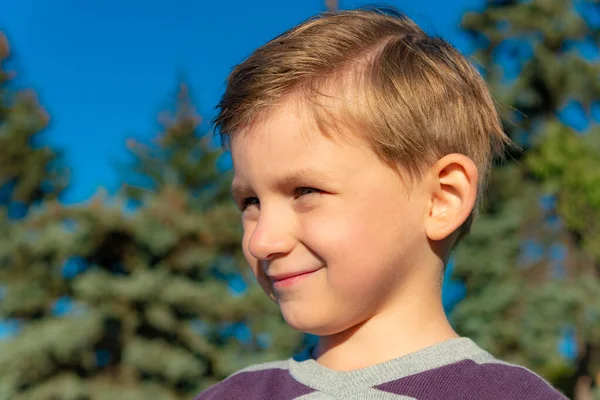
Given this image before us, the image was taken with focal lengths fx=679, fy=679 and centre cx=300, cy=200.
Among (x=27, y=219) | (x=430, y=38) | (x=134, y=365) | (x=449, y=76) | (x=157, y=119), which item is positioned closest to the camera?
(x=449, y=76)

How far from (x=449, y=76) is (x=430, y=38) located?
0.51 ft

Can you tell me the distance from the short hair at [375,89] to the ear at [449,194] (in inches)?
1.1

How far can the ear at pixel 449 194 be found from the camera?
127 centimetres

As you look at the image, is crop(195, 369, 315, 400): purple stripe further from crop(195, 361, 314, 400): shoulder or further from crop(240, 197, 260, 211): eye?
crop(240, 197, 260, 211): eye

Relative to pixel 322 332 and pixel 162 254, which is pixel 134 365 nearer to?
pixel 162 254

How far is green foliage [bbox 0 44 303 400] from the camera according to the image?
639 cm

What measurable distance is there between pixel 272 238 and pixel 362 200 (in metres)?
0.18

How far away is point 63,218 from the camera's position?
6.61 metres

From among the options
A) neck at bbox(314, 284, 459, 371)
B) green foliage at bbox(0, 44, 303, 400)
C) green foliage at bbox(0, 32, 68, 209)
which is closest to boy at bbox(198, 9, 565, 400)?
neck at bbox(314, 284, 459, 371)

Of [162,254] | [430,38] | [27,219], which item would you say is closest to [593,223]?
[162,254]

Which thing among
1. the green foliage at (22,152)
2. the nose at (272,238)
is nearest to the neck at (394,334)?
the nose at (272,238)

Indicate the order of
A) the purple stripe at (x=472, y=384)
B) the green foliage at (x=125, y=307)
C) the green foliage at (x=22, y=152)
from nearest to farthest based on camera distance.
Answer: the purple stripe at (x=472, y=384)
the green foliage at (x=125, y=307)
the green foliage at (x=22, y=152)

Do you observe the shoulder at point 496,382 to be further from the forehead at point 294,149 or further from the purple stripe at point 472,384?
the forehead at point 294,149

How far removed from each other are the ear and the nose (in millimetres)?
263
